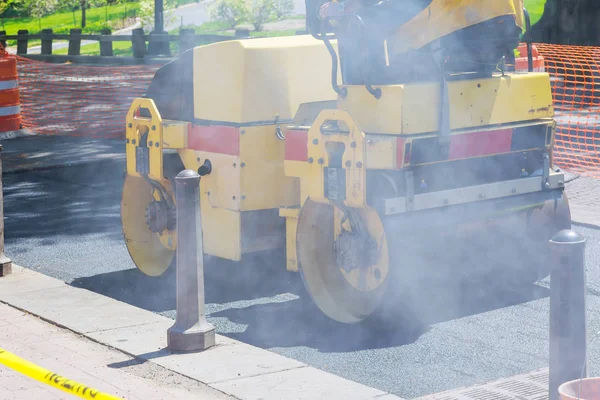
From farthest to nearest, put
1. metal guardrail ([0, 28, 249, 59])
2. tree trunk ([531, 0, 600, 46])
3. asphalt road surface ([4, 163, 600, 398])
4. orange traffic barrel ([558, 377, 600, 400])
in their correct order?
metal guardrail ([0, 28, 249, 59]) < tree trunk ([531, 0, 600, 46]) < asphalt road surface ([4, 163, 600, 398]) < orange traffic barrel ([558, 377, 600, 400])

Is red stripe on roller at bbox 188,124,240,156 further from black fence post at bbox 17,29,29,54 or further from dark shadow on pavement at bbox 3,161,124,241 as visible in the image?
black fence post at bbox 17,29,29,54

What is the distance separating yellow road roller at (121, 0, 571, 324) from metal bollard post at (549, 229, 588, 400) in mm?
2113

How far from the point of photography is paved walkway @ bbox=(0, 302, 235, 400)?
17.6 feet

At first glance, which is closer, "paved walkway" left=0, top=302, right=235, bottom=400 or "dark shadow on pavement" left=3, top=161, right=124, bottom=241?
"paved walkway" left=0, top=302, right=235, bottom=400

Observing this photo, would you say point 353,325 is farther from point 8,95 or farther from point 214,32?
point 214,32

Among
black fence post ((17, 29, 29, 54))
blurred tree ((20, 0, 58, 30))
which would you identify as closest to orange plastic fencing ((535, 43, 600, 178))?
black fence post ((17, 29, 29, 54))

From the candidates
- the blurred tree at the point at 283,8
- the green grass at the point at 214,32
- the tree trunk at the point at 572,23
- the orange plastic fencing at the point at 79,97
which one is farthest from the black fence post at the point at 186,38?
the blurred tree at the point at 283,8

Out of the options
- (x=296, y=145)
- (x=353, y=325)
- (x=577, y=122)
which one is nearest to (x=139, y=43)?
(x=577, y=122)

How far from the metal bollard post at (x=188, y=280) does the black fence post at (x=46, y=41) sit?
30.3 metres

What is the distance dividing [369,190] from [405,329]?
0.90m

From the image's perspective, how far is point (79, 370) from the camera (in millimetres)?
5734

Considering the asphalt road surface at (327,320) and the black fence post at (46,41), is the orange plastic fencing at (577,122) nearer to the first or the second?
the asphalt road surface at (327,320)

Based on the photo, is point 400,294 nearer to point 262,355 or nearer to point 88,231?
point 262,355

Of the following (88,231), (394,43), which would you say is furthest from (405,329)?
(88,231)
